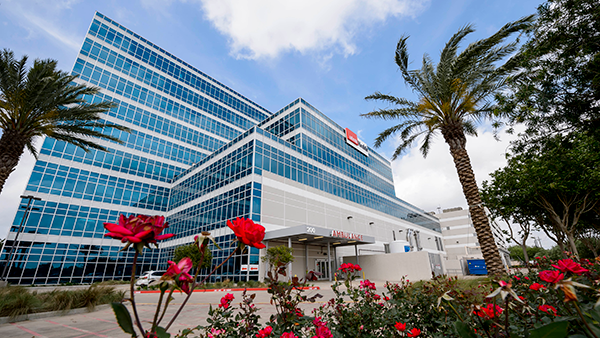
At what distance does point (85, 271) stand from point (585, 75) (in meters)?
41.2

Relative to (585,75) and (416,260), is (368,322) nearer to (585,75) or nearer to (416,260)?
(585,75)

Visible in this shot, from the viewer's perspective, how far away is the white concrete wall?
2728 cm

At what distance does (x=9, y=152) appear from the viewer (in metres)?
12.2

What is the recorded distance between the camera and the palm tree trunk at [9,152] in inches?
473

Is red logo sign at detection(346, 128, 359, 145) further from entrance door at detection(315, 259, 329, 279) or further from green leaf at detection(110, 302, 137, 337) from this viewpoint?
green leaf at detection(110, 302, 137, 337)

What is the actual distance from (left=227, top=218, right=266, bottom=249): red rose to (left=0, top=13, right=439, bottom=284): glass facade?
23.2 metres

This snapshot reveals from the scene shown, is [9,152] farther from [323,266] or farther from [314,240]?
[323,266]

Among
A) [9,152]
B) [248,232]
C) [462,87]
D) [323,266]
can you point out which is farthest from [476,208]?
[323,266]

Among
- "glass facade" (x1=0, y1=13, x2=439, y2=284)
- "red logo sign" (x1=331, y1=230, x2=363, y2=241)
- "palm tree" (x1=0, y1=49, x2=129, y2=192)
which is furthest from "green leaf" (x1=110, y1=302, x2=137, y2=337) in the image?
"red logo sign" (x1=331, y1=230, x2=363, y2=241)

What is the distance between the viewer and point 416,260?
91.7 feet

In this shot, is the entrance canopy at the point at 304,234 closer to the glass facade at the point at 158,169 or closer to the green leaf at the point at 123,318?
the glass facade at the point at 158,169

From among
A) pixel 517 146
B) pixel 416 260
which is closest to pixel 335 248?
pixel 416 260

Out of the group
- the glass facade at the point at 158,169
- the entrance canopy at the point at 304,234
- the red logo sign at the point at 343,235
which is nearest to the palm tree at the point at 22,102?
the glass facade at the point at 158,169

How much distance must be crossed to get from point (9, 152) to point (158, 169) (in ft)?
85.0
